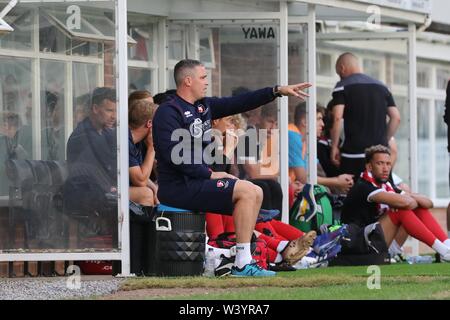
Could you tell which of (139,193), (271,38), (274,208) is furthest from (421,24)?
(139,193)

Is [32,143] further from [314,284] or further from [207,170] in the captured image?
[314,284]

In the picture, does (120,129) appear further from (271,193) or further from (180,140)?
(271,193)

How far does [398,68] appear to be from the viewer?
77.4 ft

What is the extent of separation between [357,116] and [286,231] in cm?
328

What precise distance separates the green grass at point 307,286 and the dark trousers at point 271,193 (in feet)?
7.52

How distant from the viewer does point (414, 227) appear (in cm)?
1512

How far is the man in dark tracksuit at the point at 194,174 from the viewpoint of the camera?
11.8 metres

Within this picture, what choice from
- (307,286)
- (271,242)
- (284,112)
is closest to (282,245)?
(271,242)

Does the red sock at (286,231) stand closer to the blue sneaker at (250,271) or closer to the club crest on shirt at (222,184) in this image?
the blue sneaker at (250,271)

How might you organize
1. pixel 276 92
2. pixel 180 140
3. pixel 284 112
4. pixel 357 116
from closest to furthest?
pixel 180 140, pixel 276 92, pixel 284 112, pixel 357 116

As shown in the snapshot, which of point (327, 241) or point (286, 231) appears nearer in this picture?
point (327, 241)

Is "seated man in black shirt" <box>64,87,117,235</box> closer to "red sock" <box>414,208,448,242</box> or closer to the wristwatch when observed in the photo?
the wristwatch

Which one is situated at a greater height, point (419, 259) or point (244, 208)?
point (244, 208)
